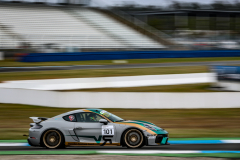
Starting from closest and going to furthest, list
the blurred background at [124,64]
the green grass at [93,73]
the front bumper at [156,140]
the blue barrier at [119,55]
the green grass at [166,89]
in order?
1. the front bumper at [156,140]
2. the blurred background at [124,64]
3. the green grass at [166,89]
4. the green grass at [93,73]
5. the blue barrier at [119,55]

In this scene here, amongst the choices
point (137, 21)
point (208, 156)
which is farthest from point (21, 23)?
point (208, 156)

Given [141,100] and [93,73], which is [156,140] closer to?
[141,100]

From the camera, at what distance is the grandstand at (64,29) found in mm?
23906

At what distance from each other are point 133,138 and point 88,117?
91 centimetres

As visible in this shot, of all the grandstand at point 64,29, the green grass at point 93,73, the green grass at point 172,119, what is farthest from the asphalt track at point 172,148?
the grandstand at point 64,29

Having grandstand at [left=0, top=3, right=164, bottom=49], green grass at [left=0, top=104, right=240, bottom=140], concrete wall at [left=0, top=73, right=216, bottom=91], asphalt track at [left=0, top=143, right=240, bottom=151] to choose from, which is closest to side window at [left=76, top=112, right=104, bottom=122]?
asphalt track at [left=0, top=143, right=240, bottom=151]

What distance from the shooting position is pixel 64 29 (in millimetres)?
27781

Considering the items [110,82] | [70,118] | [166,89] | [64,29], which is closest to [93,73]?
[110,82]

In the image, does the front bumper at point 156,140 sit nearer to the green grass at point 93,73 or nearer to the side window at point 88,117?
the side window at point 88,117

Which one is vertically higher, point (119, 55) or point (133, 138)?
point (119, 55)

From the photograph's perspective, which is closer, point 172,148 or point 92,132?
point 92,132

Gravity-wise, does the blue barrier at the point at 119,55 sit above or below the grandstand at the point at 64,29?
below

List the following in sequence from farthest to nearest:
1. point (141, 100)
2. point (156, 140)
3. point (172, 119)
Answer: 1. point (141, 100)
2. point (172, 119)
3. point (156, 140)

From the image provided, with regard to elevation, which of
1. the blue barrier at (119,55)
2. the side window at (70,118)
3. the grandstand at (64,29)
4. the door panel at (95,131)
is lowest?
the door panel at (95,131)
